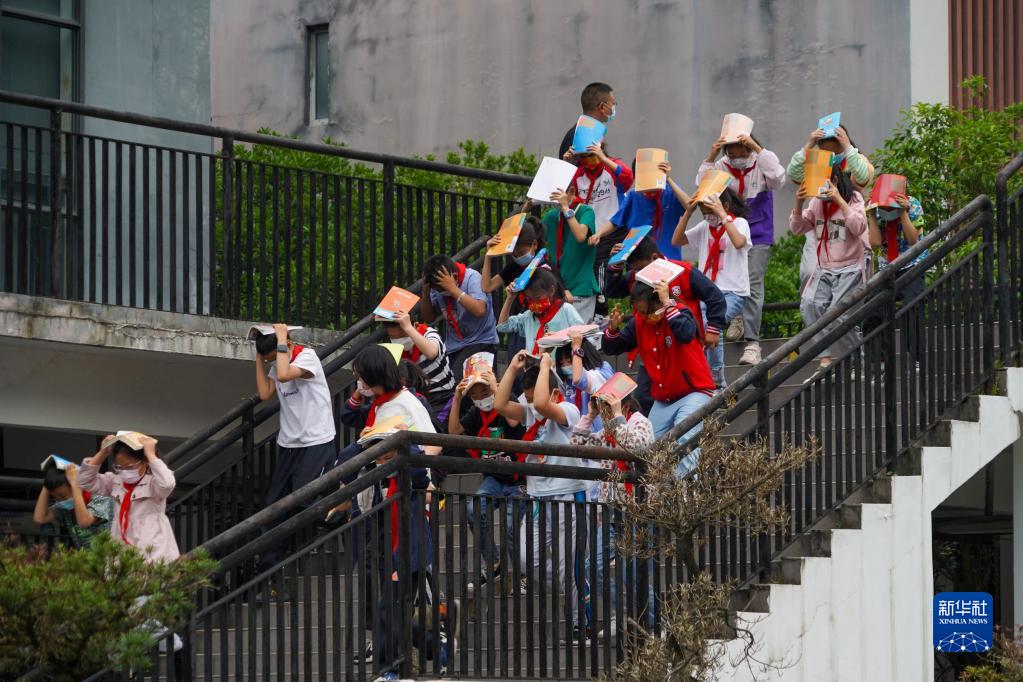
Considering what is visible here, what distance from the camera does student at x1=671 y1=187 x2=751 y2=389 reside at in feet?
45.2

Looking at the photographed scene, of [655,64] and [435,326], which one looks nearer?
[435,326]

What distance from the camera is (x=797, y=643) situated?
37.9ft

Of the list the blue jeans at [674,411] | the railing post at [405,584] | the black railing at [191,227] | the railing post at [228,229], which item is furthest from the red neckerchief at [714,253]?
the railing post at [405,584]

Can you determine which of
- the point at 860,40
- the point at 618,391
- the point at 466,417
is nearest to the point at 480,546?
the point at 618,391

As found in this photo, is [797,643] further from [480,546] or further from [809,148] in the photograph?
[809,148]

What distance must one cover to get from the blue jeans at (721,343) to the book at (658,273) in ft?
2.02

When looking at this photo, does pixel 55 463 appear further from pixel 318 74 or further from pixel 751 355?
pixel 318 74

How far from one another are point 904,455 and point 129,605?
5658 mm

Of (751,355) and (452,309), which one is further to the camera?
(452,309)

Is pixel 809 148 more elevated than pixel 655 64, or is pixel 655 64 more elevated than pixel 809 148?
pixel 655 64

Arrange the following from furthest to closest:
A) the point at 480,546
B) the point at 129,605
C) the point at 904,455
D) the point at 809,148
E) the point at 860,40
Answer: the point at 860,40, the point at 809,148, the point at 904,455, the point at 480,546, the point at 129,605

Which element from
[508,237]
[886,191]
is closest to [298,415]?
[508,237]

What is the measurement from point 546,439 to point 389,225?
4362mm

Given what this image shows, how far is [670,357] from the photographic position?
12.1m
